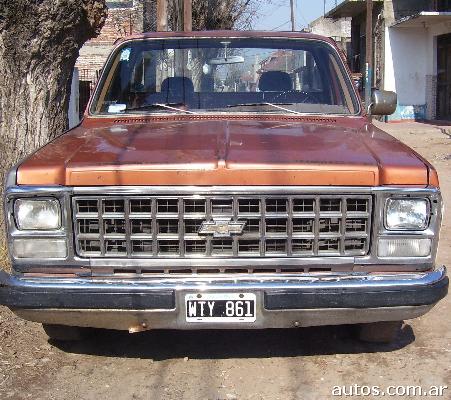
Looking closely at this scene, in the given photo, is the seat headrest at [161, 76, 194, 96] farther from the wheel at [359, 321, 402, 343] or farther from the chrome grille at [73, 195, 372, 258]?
the wheel at [359, 321, 402, 343]

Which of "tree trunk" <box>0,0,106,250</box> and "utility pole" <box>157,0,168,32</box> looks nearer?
"tree trunk" <box>0,0,106,250</box>

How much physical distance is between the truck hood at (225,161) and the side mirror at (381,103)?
1.07m

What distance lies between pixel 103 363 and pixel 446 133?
16.6 metres

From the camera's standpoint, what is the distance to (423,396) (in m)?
3.40

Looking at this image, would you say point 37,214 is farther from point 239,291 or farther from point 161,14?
point 161,14

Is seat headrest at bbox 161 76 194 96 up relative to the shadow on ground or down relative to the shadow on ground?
up

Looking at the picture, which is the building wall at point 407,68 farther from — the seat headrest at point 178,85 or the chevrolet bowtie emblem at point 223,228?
the chevrolet bowtie emblem at point 223,228

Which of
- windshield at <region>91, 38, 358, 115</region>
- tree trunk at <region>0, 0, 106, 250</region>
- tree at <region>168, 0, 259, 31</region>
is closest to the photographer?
windshield at <region>91, 38, 358, 115</region>

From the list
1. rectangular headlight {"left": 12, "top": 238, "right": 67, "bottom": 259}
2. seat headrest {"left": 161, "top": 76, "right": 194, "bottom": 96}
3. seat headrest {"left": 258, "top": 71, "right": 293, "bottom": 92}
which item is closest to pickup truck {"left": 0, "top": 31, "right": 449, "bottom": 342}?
rectangular headlight {"left": 12, "top": 238, "right": 67, "bottom": 259}

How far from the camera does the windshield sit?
458 cm

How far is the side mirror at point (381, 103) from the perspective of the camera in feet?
15.8

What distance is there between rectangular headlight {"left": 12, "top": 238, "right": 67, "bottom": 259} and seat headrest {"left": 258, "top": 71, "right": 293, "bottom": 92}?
2067 millimetres

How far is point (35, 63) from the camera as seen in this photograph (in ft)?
17.6

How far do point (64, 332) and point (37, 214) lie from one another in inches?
37.4
